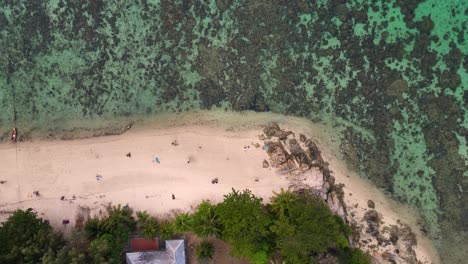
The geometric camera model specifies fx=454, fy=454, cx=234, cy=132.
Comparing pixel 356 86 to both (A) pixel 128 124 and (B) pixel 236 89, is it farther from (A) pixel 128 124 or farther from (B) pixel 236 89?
(A) pixel 128 124

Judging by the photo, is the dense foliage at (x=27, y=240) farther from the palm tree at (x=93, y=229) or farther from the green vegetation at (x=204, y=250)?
the green vegetation at (x=204, y=250)

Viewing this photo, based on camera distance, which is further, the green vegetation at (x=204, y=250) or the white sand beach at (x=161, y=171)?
the white sand beach at (x=161, y=171)

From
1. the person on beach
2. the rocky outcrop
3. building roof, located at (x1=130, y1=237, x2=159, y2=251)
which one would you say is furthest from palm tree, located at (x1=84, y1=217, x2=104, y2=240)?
the rocky outcrop

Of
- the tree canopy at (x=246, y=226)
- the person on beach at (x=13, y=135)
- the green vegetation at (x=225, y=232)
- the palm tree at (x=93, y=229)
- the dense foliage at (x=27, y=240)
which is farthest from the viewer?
the person on beach at (x=13, y=135)

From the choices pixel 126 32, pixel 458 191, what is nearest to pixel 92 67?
pixel 126 32

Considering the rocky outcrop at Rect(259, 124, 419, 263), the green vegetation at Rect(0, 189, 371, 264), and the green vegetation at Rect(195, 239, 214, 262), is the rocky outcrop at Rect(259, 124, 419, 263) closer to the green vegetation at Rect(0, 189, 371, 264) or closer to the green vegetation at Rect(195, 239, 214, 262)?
the green vegetation at Rect(0, 189, 371, 264)

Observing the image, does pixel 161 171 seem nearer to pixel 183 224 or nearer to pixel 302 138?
pixel 183 224

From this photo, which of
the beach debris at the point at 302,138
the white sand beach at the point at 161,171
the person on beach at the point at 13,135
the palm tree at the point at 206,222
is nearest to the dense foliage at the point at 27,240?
the white sand beach at the point at 161,171
